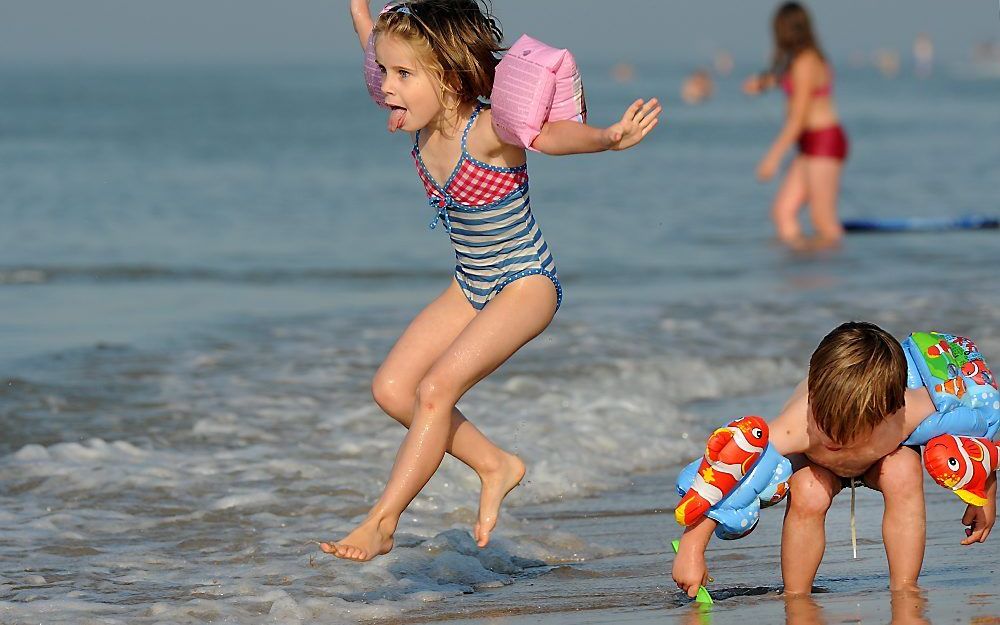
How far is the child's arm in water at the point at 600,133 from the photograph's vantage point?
11.5 ft

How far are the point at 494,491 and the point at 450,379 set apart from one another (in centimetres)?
45

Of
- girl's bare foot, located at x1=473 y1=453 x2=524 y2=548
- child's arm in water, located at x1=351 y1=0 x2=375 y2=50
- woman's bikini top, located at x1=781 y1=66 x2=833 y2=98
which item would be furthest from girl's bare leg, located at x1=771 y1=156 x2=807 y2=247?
girl's bare foot, located at x1=473 y1=453 x2=524 y2=548

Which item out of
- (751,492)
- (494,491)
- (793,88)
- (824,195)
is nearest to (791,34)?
(793,88)

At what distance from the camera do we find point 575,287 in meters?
Answer: 11.1

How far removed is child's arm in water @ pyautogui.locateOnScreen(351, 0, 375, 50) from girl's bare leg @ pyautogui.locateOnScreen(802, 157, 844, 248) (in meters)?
8.80

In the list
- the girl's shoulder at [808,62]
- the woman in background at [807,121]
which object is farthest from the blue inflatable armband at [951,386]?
the girl's shoulder at [808,62]

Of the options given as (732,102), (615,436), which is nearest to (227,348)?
(615,436)

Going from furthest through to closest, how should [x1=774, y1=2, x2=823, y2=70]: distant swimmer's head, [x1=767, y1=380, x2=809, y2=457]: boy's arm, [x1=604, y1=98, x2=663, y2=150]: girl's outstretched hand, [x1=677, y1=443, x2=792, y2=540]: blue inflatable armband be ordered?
1. [x1=774, y1=2, x2=823, y2=70]: distant swimmer's head
2. [x1=767, y1=380, x2=809, y2=457]: boy's arm
3. [x1=677, y1=443, x2=792, y2=540]: blue inflatable armband
4. [x1=604, y1=98, x2=663, y2=150]: girl's outstretched hand

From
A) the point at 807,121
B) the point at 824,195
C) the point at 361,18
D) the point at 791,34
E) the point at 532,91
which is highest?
the point at 791,34

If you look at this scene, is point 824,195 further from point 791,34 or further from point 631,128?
point 631,128

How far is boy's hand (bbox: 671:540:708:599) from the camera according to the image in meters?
3.62

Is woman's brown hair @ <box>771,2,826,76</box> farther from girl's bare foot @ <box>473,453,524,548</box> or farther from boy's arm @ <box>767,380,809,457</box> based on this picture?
boy's arm @ <box>767,380,809,457</box>

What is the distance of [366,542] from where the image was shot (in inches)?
148

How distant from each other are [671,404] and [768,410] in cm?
52
